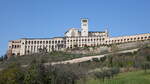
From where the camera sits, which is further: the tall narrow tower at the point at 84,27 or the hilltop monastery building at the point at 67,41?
the tall narrow tower at the point at 84,27

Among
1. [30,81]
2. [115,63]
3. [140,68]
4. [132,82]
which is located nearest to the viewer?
[30,81]

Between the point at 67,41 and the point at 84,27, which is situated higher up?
the point at 84,27

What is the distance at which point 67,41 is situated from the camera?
3905 inches

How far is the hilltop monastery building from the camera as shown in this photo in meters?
97.0

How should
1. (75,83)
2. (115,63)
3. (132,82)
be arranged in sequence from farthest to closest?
(115,63) < (75,83) < (132,82)

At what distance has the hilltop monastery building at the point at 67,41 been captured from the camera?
97000mm

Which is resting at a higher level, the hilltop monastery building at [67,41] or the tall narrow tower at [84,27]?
the tall narrow tower at [84,27]

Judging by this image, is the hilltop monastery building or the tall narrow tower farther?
the tall narrow tower

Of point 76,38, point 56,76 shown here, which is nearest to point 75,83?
point 56,76

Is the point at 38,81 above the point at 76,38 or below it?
below

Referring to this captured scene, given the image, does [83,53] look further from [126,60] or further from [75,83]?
[75,83]

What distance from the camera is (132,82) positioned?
3628cm

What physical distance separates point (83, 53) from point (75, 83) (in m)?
43.5

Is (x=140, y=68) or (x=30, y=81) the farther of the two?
(x=140, y=68)
